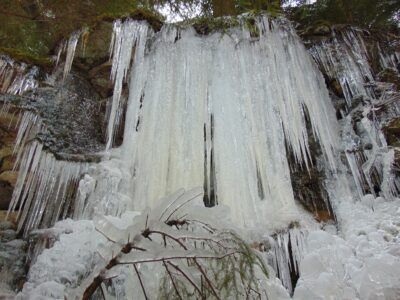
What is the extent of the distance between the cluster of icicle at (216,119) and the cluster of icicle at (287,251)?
15 cm

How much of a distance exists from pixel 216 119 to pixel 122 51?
163 centimetres

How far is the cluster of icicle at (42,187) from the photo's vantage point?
3979 mm

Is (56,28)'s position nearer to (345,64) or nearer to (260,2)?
(260,2)

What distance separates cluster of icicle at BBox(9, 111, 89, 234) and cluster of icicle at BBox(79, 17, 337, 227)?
25cm

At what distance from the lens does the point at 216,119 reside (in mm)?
4258

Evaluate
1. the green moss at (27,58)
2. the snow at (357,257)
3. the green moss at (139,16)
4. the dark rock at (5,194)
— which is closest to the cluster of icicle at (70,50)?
the green moss at (27,58)

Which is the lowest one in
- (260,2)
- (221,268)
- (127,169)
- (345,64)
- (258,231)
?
(221,268)

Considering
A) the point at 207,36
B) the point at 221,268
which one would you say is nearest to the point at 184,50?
the point at 207,36

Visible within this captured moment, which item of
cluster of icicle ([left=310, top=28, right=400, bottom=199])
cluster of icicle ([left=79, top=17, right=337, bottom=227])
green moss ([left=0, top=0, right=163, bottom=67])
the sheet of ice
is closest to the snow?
cluster of icicle ([left=310, top=28, right=400, bottom=199])

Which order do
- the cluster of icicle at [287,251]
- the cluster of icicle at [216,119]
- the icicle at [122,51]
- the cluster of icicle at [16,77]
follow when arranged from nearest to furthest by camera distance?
the cluster of icicle at [287,251]
the cluster of icicle at [216,119]
the icicle at [122,51]
the cluster of icicle at [16,77]

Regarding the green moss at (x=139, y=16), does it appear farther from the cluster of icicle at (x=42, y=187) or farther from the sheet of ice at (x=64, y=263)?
the sheet of ice at (x=64, y=263)

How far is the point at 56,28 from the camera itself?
5.03 metres

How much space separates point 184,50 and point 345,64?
216cm

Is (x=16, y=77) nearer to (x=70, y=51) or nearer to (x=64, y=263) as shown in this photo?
(x=70, y=51)
